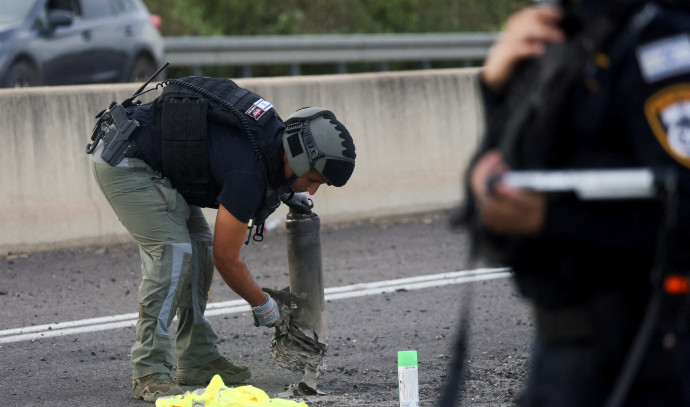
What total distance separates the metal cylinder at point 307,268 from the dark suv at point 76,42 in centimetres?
630

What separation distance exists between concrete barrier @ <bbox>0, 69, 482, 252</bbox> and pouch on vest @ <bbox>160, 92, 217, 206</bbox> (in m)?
3.59

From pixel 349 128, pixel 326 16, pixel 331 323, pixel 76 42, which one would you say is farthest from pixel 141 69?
pixel 331 323

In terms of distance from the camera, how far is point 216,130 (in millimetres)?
5008

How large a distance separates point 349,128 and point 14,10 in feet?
12.8

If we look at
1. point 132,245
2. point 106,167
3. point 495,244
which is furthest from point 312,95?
point 495,244

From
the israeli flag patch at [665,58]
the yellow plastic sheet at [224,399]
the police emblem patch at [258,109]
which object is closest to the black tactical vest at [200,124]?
the police emblem patch at [258,109]

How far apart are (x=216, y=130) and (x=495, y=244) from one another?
2831 mm

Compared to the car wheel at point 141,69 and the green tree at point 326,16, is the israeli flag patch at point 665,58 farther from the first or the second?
the green tree at point 326,16

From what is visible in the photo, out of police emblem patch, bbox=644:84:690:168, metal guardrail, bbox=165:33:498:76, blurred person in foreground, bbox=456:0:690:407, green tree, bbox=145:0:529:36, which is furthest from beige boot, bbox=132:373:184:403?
green tree, bbox=145:0:529:36

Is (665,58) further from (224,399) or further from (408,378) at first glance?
(224,399)

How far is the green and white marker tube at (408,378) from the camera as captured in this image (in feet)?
14.6

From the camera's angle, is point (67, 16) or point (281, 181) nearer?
point (281, 181)

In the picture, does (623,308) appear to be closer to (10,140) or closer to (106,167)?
(106,167)

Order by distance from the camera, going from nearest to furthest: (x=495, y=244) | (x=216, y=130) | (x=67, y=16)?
(x=495, y=244) → (x=216, y=130) → (x=67, y=16)
